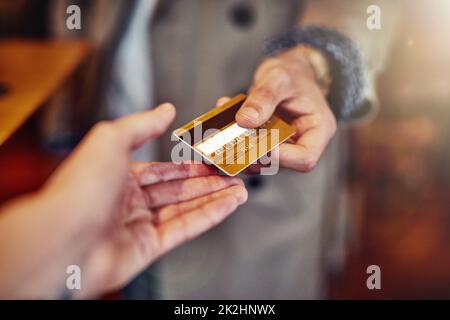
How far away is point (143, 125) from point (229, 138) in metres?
0.10

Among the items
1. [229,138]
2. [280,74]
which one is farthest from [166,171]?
[280,74]

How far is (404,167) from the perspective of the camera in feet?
4.50

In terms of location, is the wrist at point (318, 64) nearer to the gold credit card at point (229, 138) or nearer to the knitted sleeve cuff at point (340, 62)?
the knitted sleeve cuff at point (340, 62)

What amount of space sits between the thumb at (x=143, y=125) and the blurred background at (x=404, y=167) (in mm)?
574

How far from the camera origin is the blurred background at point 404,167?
1127 millimetres

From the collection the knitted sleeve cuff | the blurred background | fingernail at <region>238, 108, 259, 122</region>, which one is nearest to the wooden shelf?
the blurred background

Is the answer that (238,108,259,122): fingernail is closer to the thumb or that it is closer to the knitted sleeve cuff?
the thumb

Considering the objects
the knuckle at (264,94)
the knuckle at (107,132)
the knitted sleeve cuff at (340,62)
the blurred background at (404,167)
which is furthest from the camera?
the blurred background at (404,167)

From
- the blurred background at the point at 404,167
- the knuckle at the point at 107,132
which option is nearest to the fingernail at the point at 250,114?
the knuckle at the point at 107,132

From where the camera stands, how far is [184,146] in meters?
0.48

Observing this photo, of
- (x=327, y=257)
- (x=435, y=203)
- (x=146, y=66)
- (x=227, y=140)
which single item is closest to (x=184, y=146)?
(x=227, y=140)

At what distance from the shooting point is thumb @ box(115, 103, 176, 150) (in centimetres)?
40

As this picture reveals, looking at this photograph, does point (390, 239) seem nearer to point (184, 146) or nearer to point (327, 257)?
point (327, 257)

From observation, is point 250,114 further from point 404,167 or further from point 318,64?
point 404,167
